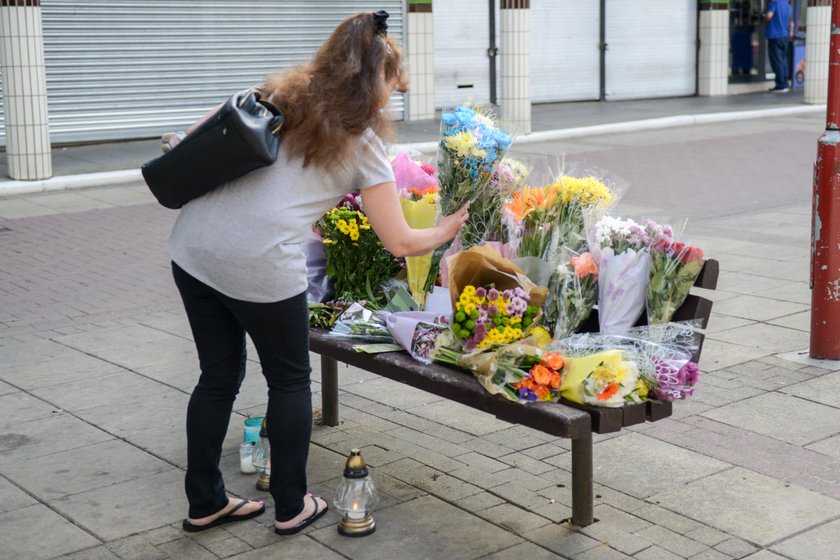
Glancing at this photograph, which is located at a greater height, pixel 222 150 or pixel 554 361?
pixel 222 150

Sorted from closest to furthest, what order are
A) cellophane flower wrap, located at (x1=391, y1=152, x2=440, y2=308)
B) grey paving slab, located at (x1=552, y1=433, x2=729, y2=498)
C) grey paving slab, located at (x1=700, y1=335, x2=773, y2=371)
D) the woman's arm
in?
the woman's arm < grey paving slab, located at (x1=552, y1=433, x2=729, y2=498) < cellophane flower wrap, located at (x1=391, y1=152, x2=440, y2=308) < grey paving slab, located at (x1=700, y1=335, x2=773, y2=371)

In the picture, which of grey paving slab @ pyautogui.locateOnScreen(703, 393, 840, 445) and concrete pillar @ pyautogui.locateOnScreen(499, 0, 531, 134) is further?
concrete pillar @ pyautogui.locateOnScreen(499, 0, 531, 134)

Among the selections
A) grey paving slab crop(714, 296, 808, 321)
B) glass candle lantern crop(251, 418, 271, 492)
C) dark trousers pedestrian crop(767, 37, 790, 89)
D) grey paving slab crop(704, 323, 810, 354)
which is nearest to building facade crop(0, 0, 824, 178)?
dark trousers pedestrian crop(767, 37, 790, 89)

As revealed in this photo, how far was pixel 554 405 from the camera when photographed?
3.62 metres

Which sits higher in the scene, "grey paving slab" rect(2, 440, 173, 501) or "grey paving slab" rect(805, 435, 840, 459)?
"grey paving slab" rect(2, 440, 173, 501)

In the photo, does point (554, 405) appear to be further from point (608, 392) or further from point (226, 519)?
point (226, 519)

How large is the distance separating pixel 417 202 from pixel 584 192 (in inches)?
26.5

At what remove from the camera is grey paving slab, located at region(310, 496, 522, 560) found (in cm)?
373

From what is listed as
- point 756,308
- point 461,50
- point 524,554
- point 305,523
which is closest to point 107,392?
point 305,523

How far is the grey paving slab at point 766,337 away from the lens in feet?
19.9

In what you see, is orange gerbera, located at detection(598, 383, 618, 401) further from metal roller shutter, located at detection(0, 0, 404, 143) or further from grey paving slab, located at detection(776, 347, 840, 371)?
metal roller shutter, located at detection(0, 0, 404, 143)

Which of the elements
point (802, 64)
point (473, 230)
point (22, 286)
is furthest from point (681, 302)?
point (802, 64)

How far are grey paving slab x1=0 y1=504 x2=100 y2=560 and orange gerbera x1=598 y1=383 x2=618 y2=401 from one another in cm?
178

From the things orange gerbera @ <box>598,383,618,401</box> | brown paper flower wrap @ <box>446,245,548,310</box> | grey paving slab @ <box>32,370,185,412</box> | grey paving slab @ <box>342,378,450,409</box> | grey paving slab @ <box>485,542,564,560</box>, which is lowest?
grey paving slab @ <box>485,542,564,560</box>
